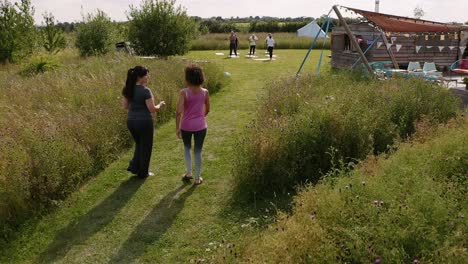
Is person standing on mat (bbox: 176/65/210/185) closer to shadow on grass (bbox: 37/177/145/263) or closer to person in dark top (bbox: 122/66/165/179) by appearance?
person in dark top (bbox: 122/66/165/179)

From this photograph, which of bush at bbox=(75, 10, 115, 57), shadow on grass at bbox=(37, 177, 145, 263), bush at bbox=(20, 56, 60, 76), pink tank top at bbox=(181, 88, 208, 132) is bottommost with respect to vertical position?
shadow on grass at bbox=(37, 177, 145, 263)

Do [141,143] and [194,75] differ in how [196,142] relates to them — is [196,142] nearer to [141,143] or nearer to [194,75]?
[141,143]

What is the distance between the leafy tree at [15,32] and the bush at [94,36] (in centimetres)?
234

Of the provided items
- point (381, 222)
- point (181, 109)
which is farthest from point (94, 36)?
point (381, 222)

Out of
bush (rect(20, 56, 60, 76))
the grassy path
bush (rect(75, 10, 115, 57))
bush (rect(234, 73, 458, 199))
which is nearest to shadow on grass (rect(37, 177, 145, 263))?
the grassy path

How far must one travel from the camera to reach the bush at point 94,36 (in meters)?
19.9

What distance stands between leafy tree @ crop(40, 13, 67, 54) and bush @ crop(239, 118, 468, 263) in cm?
2233

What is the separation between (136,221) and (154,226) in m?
0.29

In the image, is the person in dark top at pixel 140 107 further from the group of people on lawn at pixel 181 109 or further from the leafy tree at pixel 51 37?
the leafy tree at pixel 51 37

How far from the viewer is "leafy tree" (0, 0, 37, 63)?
18.8 m

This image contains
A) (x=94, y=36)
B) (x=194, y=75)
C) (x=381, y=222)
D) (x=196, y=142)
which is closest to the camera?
(x=381, y=222)

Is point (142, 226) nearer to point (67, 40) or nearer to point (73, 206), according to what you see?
point (73, 206)

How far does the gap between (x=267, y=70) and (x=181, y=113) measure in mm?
13237

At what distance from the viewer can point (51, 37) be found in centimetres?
2270
